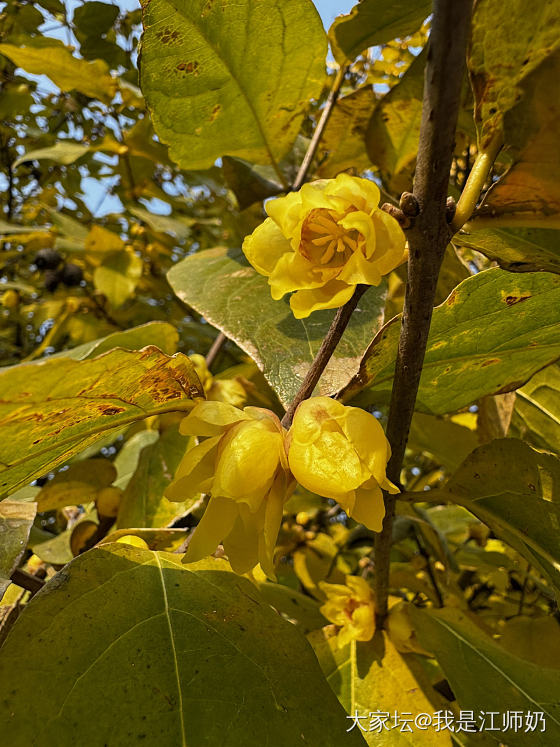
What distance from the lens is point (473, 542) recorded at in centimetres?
196

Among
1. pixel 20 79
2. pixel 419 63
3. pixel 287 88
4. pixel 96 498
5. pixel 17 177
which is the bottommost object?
pixel 96 498

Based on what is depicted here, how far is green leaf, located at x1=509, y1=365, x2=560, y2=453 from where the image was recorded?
98cm

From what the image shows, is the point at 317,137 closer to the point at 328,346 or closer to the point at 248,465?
the point at 328,346

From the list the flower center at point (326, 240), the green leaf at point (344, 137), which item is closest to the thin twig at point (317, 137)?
the green leaf at point (344, 137)

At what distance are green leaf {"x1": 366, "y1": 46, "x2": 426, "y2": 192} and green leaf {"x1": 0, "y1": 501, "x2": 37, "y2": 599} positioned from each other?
80cm

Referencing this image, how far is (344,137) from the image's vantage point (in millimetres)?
1256

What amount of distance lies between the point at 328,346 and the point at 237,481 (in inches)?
6.0

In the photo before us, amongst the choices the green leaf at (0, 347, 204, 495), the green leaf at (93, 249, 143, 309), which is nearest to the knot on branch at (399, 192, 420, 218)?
the green leaf at (0, 347, 204, 495)

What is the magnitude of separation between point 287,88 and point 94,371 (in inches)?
23.7

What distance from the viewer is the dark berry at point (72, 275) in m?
2.33

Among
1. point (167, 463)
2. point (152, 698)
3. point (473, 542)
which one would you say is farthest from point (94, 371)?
point (473, 542)

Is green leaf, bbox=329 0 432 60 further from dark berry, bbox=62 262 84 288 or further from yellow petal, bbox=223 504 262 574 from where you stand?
dark berry, bbox=62 262 84 288

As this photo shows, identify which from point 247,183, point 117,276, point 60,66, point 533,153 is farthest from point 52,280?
point 533,153

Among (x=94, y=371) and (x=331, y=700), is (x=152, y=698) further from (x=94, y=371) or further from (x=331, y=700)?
(x=94, y=371)
